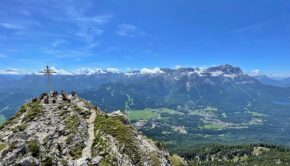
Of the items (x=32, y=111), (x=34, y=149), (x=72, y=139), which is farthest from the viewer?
(x=32, y=111)

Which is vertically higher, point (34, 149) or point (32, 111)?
point (32, 111)

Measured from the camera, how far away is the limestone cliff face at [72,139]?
5760 cm

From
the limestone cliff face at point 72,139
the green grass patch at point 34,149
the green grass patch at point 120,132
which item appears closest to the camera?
the green grass patch at point 34,149

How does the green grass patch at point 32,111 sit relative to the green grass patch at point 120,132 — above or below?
above

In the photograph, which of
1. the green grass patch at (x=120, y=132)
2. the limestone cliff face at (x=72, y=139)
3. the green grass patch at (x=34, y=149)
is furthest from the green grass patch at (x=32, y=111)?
the green grass patch at (x=34, y=149)

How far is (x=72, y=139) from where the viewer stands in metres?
79.5

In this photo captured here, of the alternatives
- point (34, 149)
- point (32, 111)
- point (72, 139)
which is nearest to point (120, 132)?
point (72, 139)

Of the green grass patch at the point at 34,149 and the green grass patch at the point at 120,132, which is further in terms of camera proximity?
the green grass patch at the point at 120,132

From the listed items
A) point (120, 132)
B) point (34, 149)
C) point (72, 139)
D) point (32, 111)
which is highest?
point (32, 111)

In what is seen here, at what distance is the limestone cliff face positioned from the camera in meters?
57.6

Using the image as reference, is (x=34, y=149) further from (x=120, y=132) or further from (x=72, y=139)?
(x=120, y=132)

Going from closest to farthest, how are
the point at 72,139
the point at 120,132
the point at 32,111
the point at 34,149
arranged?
the point at 34,149 < the point at 72,139 < the point at 120,132 < the point at 32,111

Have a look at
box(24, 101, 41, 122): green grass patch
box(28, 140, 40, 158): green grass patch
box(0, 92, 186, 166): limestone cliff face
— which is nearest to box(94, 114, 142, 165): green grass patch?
box(0, 92, 186, 166): limestone cliff face

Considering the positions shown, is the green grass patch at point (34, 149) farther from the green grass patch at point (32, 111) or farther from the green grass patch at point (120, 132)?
the green grass patch at point (32, 111)
